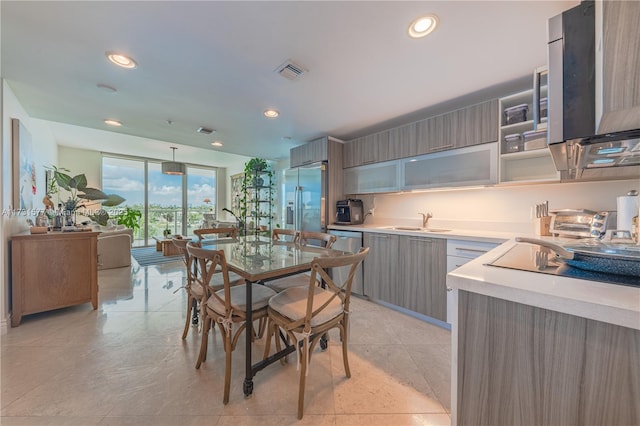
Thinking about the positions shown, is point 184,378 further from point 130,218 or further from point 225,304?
point 130,218

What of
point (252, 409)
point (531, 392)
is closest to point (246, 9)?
point (531, 392)

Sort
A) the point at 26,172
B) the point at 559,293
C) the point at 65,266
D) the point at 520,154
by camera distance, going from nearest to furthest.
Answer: the point at 559,293, the point at 520,154, the point at 65,266, the point at 26,172

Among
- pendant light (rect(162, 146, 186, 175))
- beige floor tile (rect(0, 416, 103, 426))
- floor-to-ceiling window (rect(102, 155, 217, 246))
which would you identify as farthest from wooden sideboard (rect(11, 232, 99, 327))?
floor-to-ceiling window (rect(102, 155, 217, 246))

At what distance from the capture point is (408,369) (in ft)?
5.51

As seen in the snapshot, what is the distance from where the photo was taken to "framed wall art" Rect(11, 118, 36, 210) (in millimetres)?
2264

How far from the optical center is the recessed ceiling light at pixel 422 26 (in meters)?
1.37

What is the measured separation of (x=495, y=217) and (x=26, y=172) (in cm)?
528

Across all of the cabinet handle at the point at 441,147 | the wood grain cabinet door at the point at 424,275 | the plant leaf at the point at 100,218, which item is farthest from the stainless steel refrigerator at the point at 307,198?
the plant leaf at the point at 100,218

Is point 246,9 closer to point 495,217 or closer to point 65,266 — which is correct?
point 495,217

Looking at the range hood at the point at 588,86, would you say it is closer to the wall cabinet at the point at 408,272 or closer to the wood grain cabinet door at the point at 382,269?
the wall cabinet at the point at 408,272

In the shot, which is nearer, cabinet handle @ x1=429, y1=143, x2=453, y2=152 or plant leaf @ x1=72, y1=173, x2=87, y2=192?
cabinet handle @ x1=429, y1=143, x2=453, y2=152

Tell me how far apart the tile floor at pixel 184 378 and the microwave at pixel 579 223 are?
1.36 meters

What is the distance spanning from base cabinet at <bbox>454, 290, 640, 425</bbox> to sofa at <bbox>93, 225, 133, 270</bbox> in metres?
5.39

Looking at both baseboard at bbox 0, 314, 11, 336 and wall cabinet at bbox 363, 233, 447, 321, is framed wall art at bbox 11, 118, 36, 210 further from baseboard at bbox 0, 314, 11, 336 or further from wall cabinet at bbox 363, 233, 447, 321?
wall cabinet at bbox 363, 233, 447, 321
